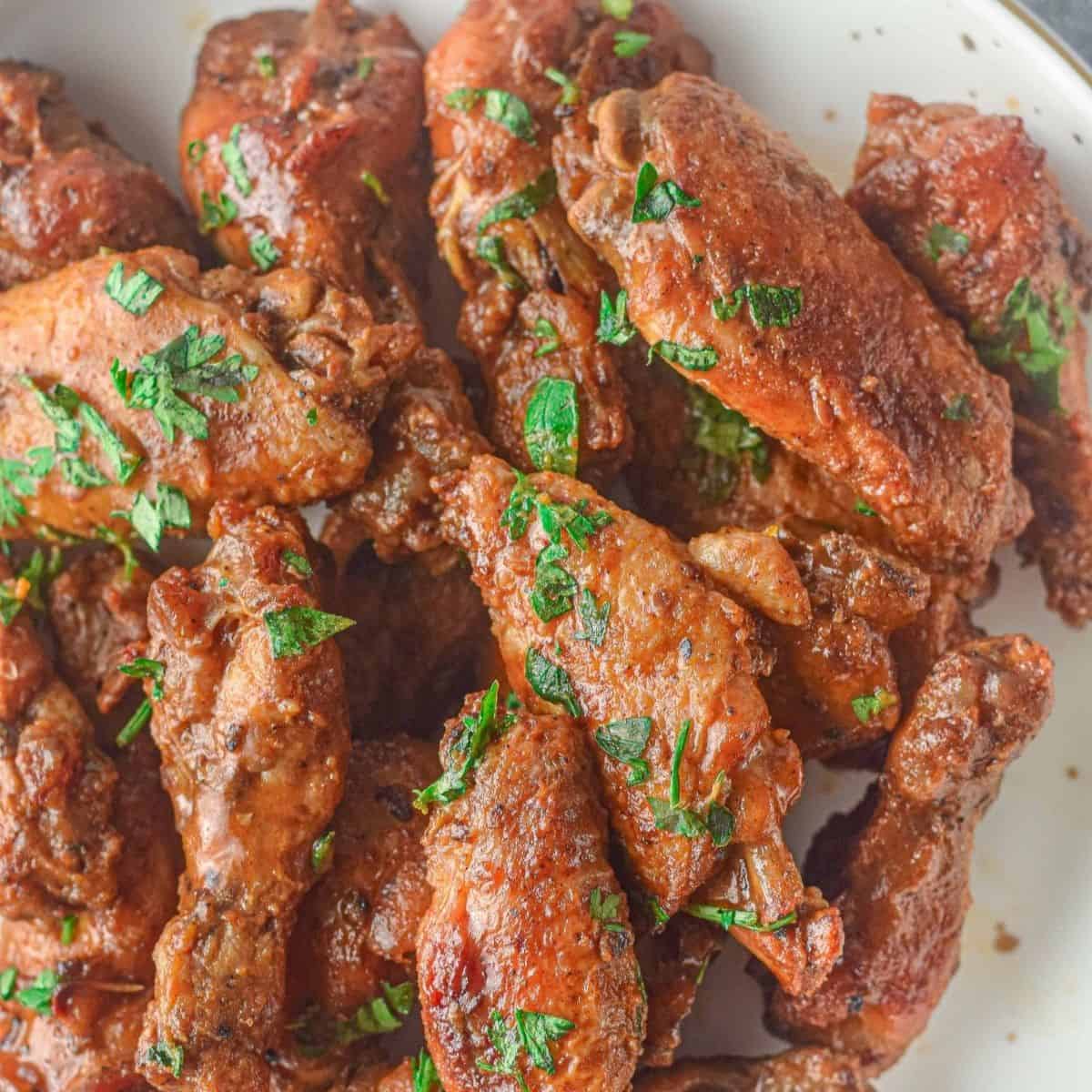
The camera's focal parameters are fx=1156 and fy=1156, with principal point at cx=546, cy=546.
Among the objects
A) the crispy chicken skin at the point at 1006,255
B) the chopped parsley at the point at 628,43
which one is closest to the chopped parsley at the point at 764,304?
the crispy chicken skin at the point at 1006,255

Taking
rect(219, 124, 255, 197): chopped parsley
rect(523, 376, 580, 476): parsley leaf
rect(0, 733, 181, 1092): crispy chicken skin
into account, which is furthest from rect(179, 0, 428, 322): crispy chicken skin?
rect(0, 733, 181, 1092): crispy chicken skin

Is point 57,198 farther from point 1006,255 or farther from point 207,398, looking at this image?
point 1006,255

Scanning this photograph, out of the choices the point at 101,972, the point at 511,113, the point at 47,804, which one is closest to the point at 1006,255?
the point at 511,113

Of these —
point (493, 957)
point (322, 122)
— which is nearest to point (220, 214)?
point (322, 122)

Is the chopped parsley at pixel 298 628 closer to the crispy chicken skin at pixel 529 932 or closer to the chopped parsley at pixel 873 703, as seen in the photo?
the crispy chicken skin at pixel 529 932

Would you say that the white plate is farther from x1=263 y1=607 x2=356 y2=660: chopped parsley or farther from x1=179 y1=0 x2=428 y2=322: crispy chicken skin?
x1=263 y1=607 x2=356 y2=660: chopped parsley

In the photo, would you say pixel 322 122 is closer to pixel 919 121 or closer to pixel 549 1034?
pixel 919 121
